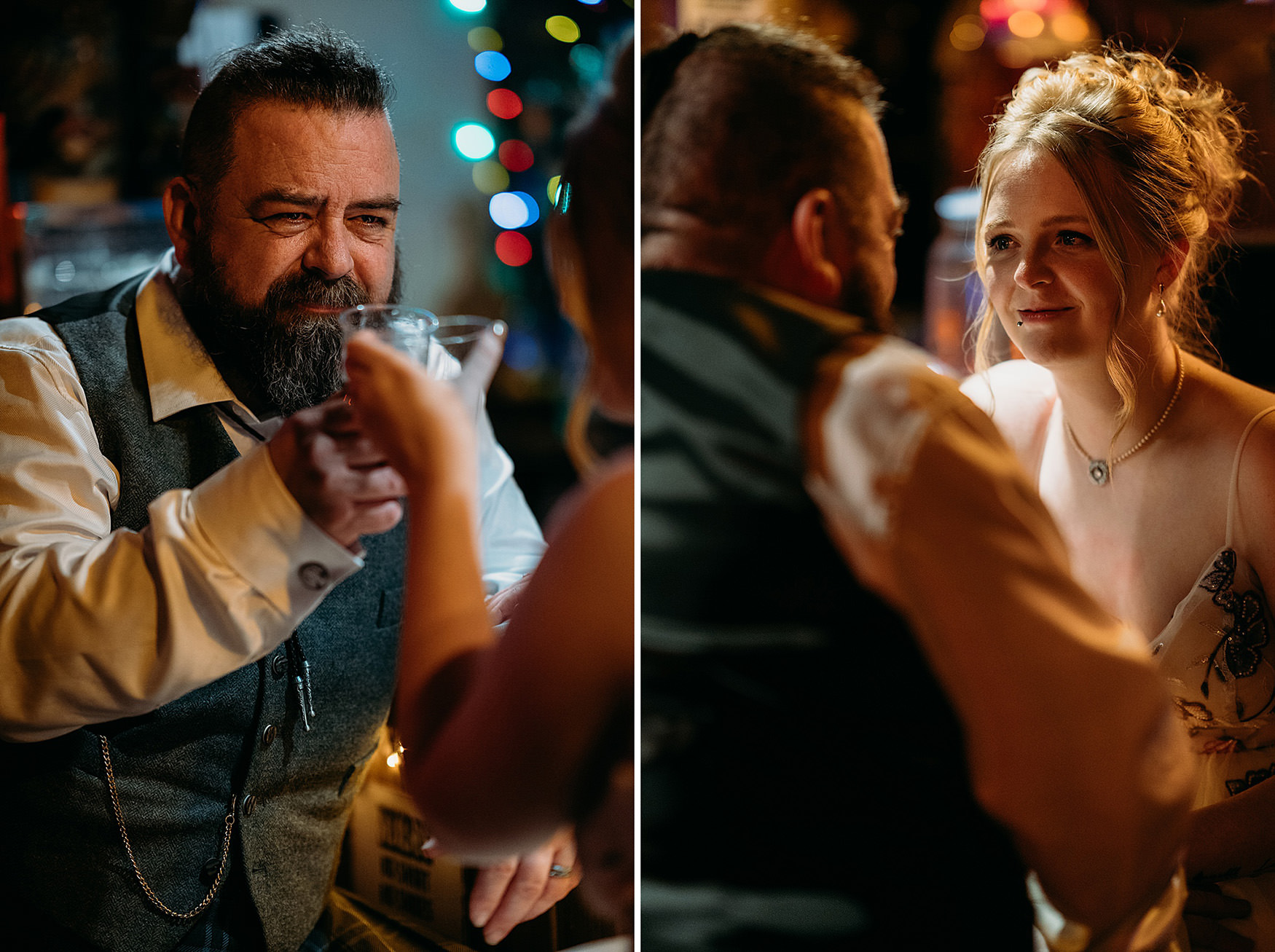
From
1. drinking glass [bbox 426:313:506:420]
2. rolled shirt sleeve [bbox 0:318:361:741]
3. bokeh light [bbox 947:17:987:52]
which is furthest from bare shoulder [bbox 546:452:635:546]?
bokeh light [bbox 947:17:987:52]

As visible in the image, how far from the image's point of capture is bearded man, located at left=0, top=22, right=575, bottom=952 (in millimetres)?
1053

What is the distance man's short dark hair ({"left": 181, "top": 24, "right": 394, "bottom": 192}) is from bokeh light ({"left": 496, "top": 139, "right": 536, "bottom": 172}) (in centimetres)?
15

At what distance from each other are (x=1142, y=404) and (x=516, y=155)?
0.89 m

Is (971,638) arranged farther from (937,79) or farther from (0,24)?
(0,24)

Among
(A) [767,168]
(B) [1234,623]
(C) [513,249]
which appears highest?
(A) [767,168]

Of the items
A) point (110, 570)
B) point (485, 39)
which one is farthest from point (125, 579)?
point (485, 39)

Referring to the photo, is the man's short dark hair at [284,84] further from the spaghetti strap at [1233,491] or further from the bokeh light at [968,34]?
the spaghetti strap at [1233,491]

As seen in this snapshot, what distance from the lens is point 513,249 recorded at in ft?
3.87

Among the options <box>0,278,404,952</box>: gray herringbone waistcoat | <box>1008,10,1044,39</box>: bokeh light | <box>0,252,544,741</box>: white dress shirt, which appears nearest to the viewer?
<box>0,252,544,741</box>: white dress shirt

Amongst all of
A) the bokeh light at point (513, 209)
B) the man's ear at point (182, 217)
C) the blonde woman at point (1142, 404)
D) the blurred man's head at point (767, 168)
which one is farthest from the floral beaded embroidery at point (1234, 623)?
the man's ear at point (182, 217)

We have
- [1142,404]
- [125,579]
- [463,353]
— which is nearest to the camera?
[125,579]

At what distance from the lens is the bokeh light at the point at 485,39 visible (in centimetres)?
118

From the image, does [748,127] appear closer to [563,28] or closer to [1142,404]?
[563,28]

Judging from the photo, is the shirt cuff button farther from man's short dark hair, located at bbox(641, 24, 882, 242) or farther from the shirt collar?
man's short dark hair, located at bbox(641, 24, 882, 242)
